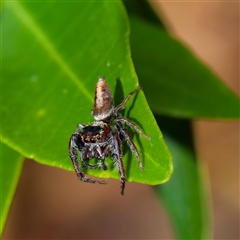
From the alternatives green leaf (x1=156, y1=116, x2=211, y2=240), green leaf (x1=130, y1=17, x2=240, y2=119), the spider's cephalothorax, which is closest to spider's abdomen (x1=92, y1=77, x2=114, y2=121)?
the spider's cephalothorax

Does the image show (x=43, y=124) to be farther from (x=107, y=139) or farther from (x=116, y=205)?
(x=116, y=205)

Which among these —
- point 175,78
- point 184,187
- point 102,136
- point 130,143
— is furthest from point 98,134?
point 184,187

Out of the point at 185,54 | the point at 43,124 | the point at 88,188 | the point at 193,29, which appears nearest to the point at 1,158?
the point at 43,124

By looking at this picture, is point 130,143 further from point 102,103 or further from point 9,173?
point 9,173

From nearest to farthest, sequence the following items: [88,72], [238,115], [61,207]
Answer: [88,72] → [238,115] → [61,207]

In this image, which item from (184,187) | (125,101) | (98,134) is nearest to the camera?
(125,101)

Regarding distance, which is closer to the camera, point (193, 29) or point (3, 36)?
point (3, 36)

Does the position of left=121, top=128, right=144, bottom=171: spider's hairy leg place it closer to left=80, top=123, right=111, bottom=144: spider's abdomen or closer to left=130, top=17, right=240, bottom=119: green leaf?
left=80, top=123, right=111, bottom=144: spider's abdomen
